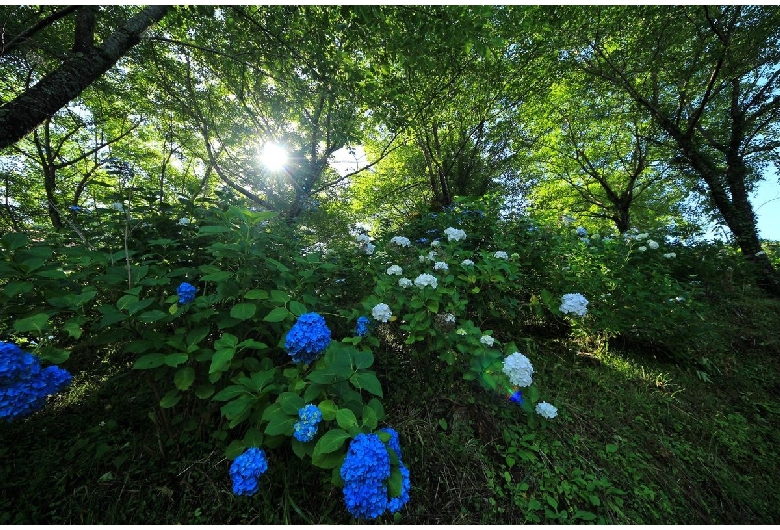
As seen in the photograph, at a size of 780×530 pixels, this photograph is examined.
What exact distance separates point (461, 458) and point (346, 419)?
0.96m

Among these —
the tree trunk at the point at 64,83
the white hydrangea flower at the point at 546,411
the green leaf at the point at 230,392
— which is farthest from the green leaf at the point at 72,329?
the white hydrangea flower at the point at 546,411

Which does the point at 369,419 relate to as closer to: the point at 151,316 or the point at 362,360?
the point at 362,360

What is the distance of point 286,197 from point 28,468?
18.1 ft

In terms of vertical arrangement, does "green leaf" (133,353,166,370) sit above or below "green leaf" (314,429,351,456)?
above

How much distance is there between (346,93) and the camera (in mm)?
3223

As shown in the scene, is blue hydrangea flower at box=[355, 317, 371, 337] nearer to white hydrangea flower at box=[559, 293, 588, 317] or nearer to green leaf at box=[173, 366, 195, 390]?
green leaf at box=[173, 366, 195, 390]

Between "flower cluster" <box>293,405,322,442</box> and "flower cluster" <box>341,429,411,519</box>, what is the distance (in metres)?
0.17

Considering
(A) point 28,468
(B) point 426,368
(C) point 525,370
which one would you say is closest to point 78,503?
(A) point 28,468

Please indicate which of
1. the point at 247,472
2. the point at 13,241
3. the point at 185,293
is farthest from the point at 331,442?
the point at 13,241

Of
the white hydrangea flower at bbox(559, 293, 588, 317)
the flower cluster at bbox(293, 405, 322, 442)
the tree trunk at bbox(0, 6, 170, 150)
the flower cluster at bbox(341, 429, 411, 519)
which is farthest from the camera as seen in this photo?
the tree trunk at bbox(0, 6, 170, 150)

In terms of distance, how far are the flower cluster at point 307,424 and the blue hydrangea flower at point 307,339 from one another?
251mm

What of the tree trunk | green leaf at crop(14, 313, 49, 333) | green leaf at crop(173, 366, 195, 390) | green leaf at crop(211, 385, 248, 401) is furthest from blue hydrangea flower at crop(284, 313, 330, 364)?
the tree trunk

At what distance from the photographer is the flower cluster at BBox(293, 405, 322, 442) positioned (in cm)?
104

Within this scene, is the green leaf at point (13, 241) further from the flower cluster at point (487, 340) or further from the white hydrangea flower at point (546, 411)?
the white hydrangea flower at point (546, 411)
